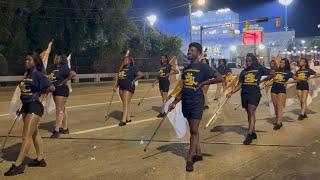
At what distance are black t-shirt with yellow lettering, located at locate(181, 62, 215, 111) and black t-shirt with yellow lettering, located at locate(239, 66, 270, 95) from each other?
7.87 feet

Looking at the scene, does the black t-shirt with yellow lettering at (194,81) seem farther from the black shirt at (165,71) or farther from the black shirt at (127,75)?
the black shirt at (165,71)

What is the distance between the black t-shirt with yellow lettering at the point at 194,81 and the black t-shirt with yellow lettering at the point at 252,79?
94.5 inches

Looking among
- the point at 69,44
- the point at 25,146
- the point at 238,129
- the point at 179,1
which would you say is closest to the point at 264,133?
the point at 238,129

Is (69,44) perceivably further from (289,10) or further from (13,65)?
(289,10)

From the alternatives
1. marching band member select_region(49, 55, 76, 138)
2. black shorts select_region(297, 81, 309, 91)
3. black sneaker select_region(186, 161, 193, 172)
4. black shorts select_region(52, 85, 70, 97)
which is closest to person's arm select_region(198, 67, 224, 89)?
black sneaker select_region(186, 161, 193, 172)

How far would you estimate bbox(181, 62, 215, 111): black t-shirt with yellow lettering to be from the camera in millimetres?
7578

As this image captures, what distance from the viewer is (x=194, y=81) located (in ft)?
24.8

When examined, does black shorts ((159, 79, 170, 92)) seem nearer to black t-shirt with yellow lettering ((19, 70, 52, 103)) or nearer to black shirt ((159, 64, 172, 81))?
black shirt ((159, 64, 172, 81))

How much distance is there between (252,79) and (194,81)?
2624 millimetres

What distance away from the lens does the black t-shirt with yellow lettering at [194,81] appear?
7.58 m

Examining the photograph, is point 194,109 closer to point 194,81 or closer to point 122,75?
point 194,81

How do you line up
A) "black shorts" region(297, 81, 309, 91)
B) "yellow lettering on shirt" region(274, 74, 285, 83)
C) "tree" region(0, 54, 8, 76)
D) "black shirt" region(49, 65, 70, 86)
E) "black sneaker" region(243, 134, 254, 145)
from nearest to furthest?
"black sneaker" region(243, 134, 254, 145) < "black shirt" region(49, 65, 70, 86) < "yellow lettering on shirt" region(274, 74, 285, 83) < "black shorts" region(297, 81, 309, 91) < "tree" region(0, 54, 8, 76)

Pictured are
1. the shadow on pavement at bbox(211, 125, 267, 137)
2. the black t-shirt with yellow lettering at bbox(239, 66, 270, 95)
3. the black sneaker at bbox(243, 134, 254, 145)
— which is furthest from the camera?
the shadow on pavement at bbox(211, 125, 267, 137)

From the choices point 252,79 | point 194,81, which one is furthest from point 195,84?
point 252,79
